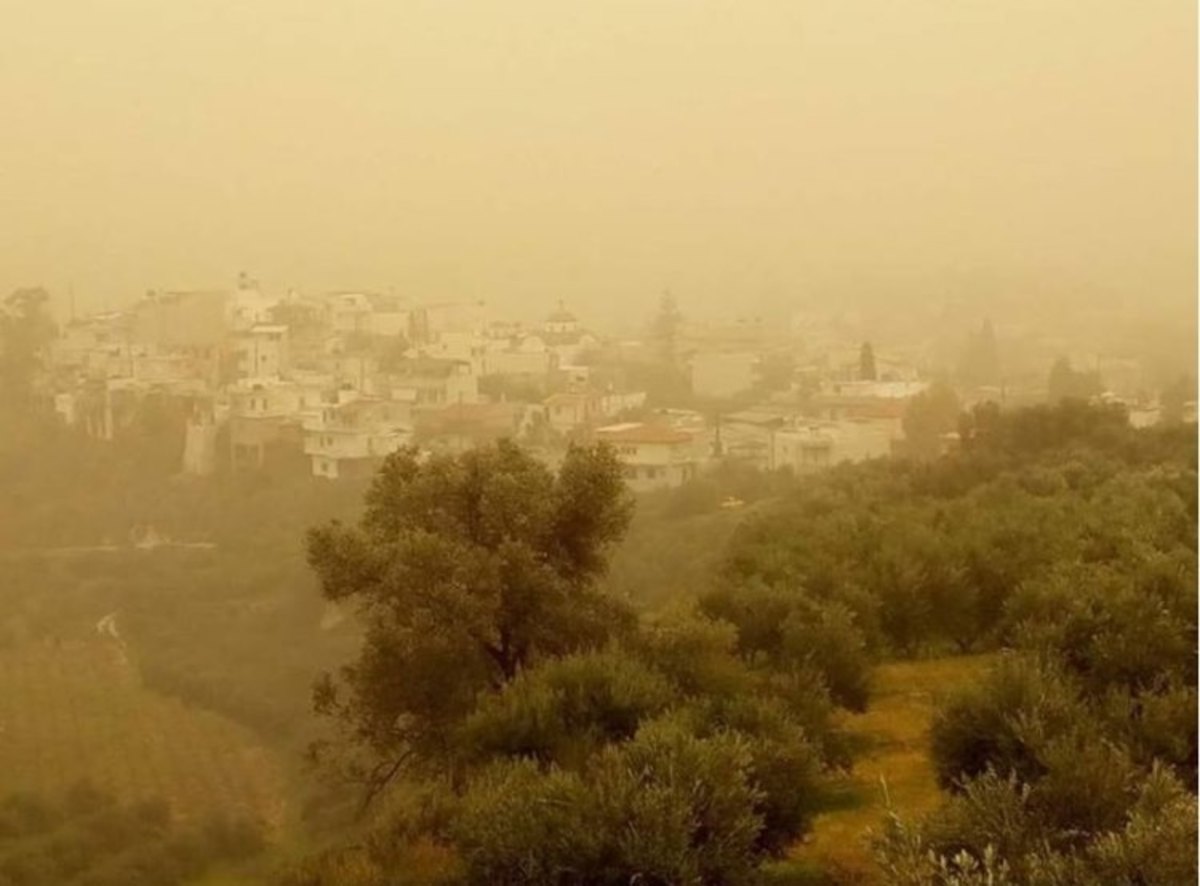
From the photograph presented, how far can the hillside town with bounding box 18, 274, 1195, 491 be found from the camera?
15688mm

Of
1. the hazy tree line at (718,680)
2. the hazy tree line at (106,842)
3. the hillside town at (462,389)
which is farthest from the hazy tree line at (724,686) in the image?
the hillside town at (462,389)

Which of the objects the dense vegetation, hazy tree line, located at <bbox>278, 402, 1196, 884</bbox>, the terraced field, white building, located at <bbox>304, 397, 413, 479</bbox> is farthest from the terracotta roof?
hazy tree line, located at <bbox>278, 402, 1196, 884</bbox>

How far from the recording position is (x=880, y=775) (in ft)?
15.5

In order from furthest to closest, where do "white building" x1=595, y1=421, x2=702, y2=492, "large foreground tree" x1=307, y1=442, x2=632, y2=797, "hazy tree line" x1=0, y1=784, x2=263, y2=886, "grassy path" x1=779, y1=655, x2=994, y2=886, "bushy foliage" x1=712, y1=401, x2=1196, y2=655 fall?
"white building" x1=595, y1=421, x2=702, y2=492, "hazy tree line" x1=0, y1=784, x2=263, y2=886, "bushy foliage" x1=712, y1=401, x2=1196, y2=655, "large foreground tree" x1=307, y1=442, x2=632, y2=797, "grassy path" x1=779, y1=655, x2=994, y2=886

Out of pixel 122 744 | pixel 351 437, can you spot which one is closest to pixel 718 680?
pixel 122 744

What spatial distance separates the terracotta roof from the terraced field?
6.72 m

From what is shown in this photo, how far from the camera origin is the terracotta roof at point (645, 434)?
52.0 feet

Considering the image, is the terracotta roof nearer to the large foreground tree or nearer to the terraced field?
the terraced field

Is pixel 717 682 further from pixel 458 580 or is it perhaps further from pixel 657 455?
pixel 657 455

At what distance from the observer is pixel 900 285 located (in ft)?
114

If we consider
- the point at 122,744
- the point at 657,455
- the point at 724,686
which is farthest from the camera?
the point at 657,455

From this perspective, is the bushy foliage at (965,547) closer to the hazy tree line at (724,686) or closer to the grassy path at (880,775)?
the hazy tree line at (724,686)

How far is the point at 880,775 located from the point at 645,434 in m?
11.7

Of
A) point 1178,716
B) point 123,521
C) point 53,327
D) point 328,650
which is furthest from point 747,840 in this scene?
point 53,327
